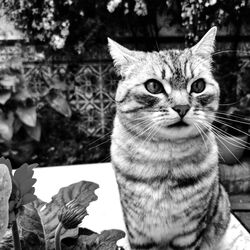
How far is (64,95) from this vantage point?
2.79 meters

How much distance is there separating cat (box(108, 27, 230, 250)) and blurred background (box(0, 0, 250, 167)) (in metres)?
1.62

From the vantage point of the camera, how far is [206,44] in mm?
924

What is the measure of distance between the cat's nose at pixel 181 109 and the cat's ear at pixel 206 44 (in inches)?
9.1

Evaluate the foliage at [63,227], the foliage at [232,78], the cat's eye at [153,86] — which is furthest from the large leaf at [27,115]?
the foliage at [63,227]

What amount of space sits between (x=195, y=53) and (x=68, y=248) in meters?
0.66

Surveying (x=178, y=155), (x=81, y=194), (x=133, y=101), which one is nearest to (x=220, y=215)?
(x=178, y=155)

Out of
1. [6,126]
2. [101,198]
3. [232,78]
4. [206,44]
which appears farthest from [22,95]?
[206,44]

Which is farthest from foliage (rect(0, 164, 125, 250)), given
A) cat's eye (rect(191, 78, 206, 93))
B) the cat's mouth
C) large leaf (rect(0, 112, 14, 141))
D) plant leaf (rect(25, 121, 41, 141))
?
plant leaf (rect(25, 121, 41, 141))

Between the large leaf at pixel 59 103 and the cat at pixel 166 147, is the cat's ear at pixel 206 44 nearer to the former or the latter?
the cat at pixel 166 147

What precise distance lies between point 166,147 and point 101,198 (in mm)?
438

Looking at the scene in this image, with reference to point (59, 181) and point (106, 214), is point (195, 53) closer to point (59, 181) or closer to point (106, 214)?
point (106, 214)

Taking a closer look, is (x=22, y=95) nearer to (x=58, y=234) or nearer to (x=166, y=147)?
(x=166, y=147)

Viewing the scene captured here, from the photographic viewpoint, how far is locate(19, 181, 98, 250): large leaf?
0.49 metres

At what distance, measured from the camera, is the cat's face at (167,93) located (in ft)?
2.58
